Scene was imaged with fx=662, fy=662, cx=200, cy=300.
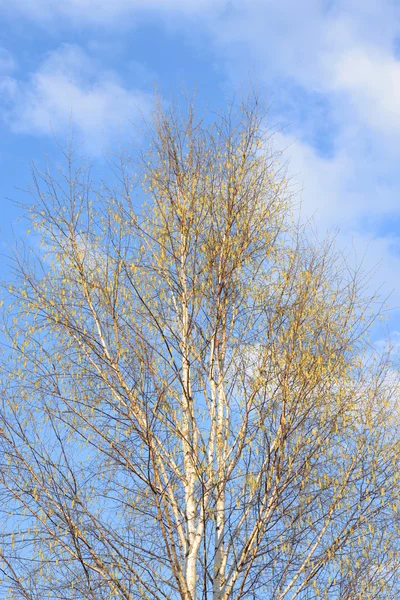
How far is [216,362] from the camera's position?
24.2 ft

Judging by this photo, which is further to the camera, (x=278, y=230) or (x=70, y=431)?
(x=278, y=230)

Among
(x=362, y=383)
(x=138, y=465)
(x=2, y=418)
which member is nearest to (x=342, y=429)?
(x=362, y=383)

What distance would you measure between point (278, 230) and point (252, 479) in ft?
10.7

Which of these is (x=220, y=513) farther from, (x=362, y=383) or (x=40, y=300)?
(x=40, y=300)

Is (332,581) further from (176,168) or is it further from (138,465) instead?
(176,168)

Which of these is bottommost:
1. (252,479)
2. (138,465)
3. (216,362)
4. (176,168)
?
(252,479)

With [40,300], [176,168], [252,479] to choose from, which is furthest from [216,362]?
[176,168]

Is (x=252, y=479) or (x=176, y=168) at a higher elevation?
(x=176, y=168)

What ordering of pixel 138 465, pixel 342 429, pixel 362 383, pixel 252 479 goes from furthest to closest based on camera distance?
pixel 362 383 < pixel 342 429 < pixel 138 465 < pixel 252 479

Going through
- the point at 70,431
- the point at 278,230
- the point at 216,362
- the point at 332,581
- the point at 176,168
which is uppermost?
the point at 176,168

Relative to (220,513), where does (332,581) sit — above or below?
below

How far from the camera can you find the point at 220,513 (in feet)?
22.1

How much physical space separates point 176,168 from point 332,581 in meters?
5.09

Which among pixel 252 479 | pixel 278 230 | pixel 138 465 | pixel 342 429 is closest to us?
pixel 252 479
